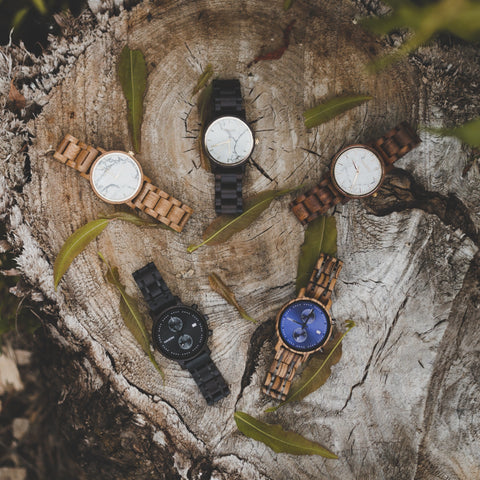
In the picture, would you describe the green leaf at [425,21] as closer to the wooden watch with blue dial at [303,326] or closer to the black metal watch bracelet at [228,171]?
the black metal watch bracelet at [228,171]

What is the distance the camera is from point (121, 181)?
311 cm

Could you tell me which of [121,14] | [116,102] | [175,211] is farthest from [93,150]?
[121,14]

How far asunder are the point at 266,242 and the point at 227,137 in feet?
2.67

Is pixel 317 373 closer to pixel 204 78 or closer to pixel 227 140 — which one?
pixel 227 140

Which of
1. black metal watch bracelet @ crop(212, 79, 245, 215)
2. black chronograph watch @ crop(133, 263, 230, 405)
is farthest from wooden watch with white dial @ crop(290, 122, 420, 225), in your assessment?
black chronograph watch @ crop(133, 263, 230, 405)

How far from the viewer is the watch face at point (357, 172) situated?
310cm

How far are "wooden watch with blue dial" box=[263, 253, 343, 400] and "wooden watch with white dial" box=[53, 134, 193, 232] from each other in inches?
40.1

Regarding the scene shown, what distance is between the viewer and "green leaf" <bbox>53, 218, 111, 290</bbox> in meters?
3.03

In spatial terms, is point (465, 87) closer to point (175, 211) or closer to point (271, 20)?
point (271, 20)

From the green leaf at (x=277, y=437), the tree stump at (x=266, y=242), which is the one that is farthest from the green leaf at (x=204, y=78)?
the green leaf at (x=277, y=437)

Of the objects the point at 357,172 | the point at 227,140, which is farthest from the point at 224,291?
the point at 357,172

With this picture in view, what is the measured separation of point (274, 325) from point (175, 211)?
1133 mm

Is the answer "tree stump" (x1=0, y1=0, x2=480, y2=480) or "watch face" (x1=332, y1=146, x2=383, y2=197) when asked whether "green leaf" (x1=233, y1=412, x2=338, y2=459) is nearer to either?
"tree stump" (x1=0, y1=0, x2=480, y2=480)

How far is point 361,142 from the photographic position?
3230mm
